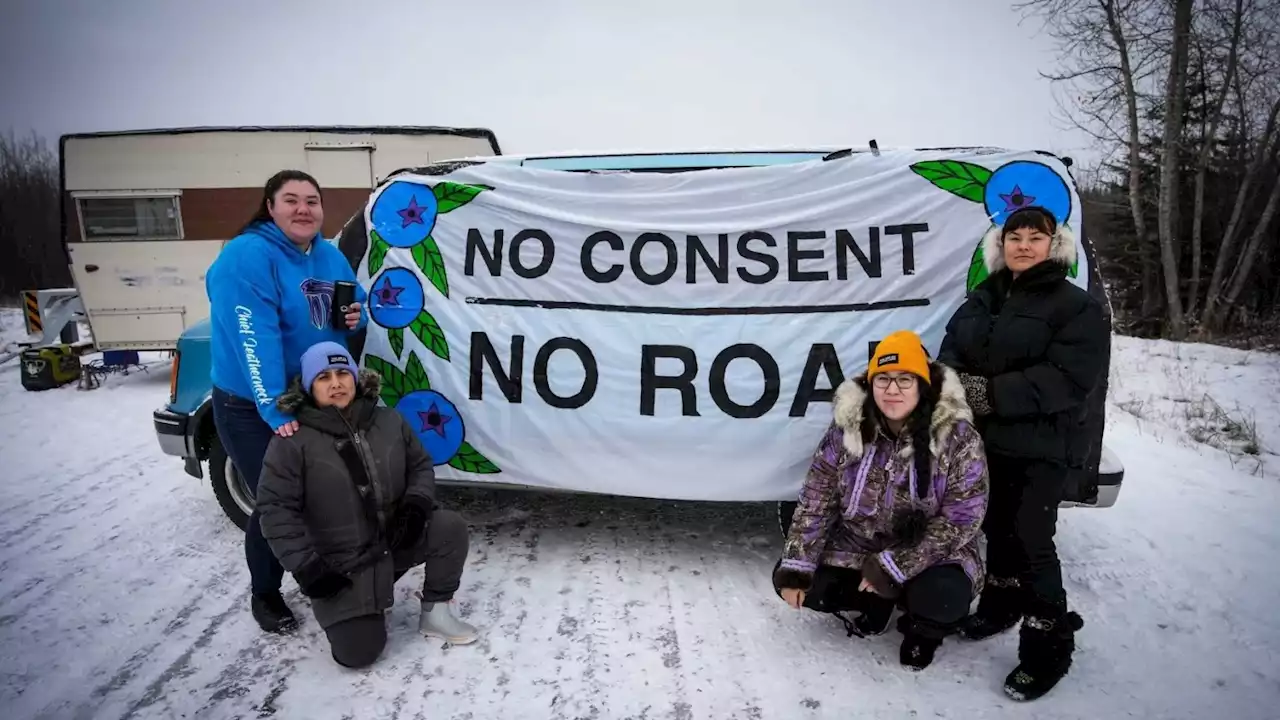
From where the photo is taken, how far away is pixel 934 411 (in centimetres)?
258

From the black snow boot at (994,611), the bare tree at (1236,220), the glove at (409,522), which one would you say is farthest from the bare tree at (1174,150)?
the glove at (409,522)

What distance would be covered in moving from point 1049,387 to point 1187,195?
1420 centimetres

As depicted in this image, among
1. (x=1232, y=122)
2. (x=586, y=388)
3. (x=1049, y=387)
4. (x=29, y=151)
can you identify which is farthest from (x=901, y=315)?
(x=29, y=151)

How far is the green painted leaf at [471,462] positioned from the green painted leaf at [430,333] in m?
0.51

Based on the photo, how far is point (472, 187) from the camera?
360 cm

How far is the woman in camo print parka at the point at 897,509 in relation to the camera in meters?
2.55

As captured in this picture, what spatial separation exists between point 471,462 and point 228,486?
5.00 ft

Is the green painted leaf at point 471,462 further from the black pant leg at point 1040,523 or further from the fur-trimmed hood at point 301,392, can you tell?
the black pant leg at point 1040,523

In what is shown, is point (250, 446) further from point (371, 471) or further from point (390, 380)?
point (390, 380)

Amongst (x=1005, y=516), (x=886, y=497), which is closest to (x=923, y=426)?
(x=886, y=497)

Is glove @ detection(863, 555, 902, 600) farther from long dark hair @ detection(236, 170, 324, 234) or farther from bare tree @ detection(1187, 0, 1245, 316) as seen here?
bare tree @ detection(1187, 0, 1245, 316)

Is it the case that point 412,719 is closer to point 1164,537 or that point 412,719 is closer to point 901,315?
point 901,315

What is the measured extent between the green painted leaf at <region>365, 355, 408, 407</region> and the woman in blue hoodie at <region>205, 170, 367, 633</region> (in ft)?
1.74

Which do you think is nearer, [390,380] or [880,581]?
[880,581]
